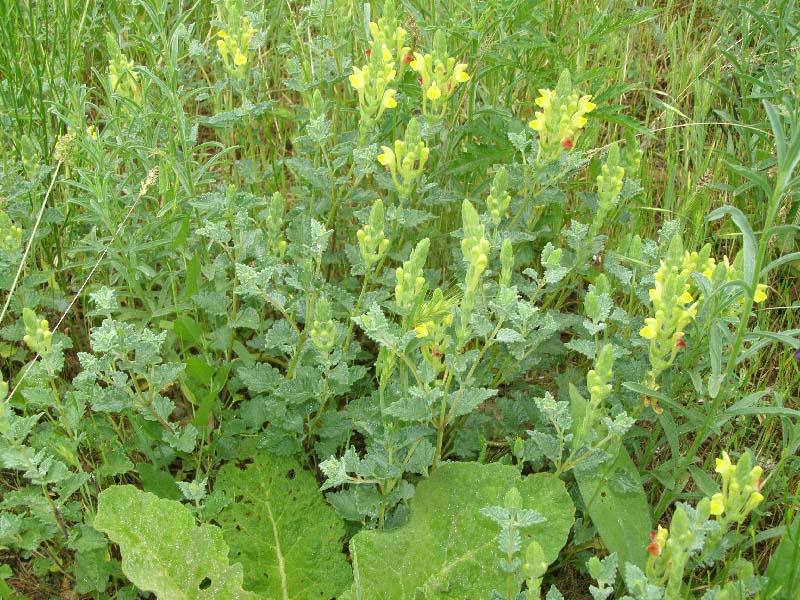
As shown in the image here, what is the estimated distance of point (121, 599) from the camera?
2086 mm

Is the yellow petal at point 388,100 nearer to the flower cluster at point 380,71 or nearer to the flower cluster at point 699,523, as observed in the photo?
the flower cluster at point 380,71

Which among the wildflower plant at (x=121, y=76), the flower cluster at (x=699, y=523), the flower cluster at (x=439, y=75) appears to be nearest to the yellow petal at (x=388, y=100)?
the flower cluster at (x=439, y=75)

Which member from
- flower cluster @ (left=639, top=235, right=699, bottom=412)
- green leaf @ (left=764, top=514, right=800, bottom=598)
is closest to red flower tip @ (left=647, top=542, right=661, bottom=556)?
green leaf @ (left=764, top=514, right=800, bottom=598)

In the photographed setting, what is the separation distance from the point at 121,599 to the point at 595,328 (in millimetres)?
1383

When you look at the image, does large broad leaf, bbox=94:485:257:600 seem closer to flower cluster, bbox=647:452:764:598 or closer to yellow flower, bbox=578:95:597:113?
flower cluster, bbox=647:452:764:598

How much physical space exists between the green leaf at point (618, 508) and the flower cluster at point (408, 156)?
0.89m

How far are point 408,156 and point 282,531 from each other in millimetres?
1059

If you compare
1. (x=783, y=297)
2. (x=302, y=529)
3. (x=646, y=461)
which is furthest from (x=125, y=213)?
(x=783, y=297)

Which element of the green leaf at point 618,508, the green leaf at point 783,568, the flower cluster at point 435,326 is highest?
the flower cluster at point 435,326

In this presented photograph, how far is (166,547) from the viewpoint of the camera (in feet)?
6.41

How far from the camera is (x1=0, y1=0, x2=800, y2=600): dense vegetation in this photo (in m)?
1.92

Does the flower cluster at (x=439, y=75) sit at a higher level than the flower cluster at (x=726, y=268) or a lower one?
higher

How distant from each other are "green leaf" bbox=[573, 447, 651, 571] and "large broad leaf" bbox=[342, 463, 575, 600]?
0.09 meters

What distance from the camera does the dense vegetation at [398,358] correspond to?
192 cm
